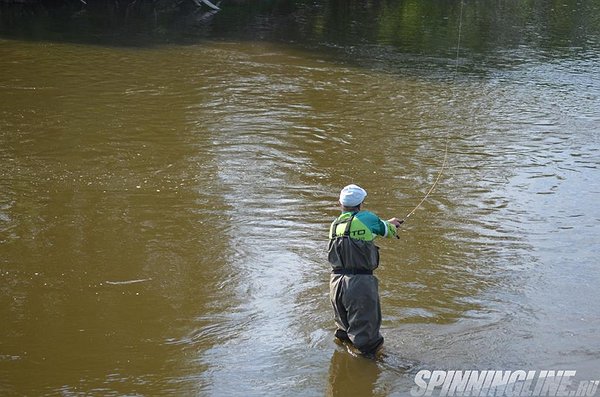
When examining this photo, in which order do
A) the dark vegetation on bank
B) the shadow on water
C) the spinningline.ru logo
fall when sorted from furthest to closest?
1. the dark vegetation on bank
2. the shadow on water
3. the spinningline.ru logo

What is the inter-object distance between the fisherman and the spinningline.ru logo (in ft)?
1.43

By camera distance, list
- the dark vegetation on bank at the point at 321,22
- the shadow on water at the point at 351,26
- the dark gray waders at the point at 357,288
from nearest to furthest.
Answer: the dark gray waders at the point at 357,288
the shadow on water at the point at 351,26
the dark vegetation on bank at the point at 321,22

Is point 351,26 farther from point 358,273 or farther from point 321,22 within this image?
point 358,273

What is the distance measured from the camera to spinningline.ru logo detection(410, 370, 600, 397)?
18.3 feet

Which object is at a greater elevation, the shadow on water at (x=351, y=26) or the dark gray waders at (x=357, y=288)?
the shadow on water at (x=351, y=26)

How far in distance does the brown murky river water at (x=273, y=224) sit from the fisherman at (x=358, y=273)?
0.73 feet

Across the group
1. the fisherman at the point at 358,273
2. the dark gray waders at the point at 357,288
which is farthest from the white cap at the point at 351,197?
the dark gray waders at the point at 357,288

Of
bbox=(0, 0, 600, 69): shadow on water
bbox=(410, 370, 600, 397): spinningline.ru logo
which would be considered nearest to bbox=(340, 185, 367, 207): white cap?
bbox=(410, 370, 600, 397): spinningline.ru logo

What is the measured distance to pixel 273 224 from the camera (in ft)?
28.2

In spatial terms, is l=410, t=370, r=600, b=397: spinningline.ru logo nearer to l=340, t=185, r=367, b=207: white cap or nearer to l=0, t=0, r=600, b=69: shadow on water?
l=340, t=185, r=367, b=207: white cap

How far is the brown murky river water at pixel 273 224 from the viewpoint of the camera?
6.06 meters

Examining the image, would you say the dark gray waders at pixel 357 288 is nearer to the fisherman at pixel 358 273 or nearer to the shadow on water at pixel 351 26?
the fisherman at pixel 358 273

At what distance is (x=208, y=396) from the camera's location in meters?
5.56

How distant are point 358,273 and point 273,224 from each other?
2.76 meters
